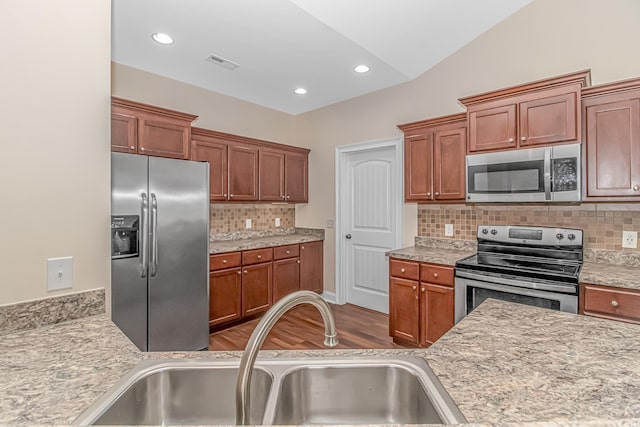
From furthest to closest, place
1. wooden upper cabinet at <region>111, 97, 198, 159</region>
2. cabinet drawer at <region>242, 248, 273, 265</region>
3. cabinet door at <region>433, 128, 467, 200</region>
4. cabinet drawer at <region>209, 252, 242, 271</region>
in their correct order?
cabinet drawer at <region>242, 248, 273, 265</region>, cabinet drawer at <region>209, 252, 242, 271</region>, cabinet door at <region>433, 128, 467, 200</region>, wooden upper cabinet at <region>111, 97, 198, 159</region>

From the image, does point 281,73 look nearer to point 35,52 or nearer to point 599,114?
point 35,52

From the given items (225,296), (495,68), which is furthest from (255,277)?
(495,68)

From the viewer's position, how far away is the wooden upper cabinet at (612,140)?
2141 mm

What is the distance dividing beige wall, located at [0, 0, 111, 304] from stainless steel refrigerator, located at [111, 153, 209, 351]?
112 centimetres

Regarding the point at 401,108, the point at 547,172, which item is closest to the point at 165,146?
the point at 401,108

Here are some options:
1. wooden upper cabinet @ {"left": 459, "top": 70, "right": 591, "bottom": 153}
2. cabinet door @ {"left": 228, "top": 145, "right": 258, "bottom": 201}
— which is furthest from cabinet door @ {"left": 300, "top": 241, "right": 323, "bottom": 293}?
wooden upper cabinet @ {"left": 459, "top": 70, "right": 591, "bottom": 153}

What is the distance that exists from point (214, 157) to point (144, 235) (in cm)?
133

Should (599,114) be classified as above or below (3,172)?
above

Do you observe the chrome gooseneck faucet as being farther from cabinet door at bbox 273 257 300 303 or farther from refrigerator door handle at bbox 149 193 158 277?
cabinet door at bbox 273 257 300 303

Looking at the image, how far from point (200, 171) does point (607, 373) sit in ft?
9.14

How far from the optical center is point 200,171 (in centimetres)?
279

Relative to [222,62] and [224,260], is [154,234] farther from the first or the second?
[222,62]

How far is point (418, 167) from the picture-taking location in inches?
125

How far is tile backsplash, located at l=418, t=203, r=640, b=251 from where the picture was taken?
96.3 inches
